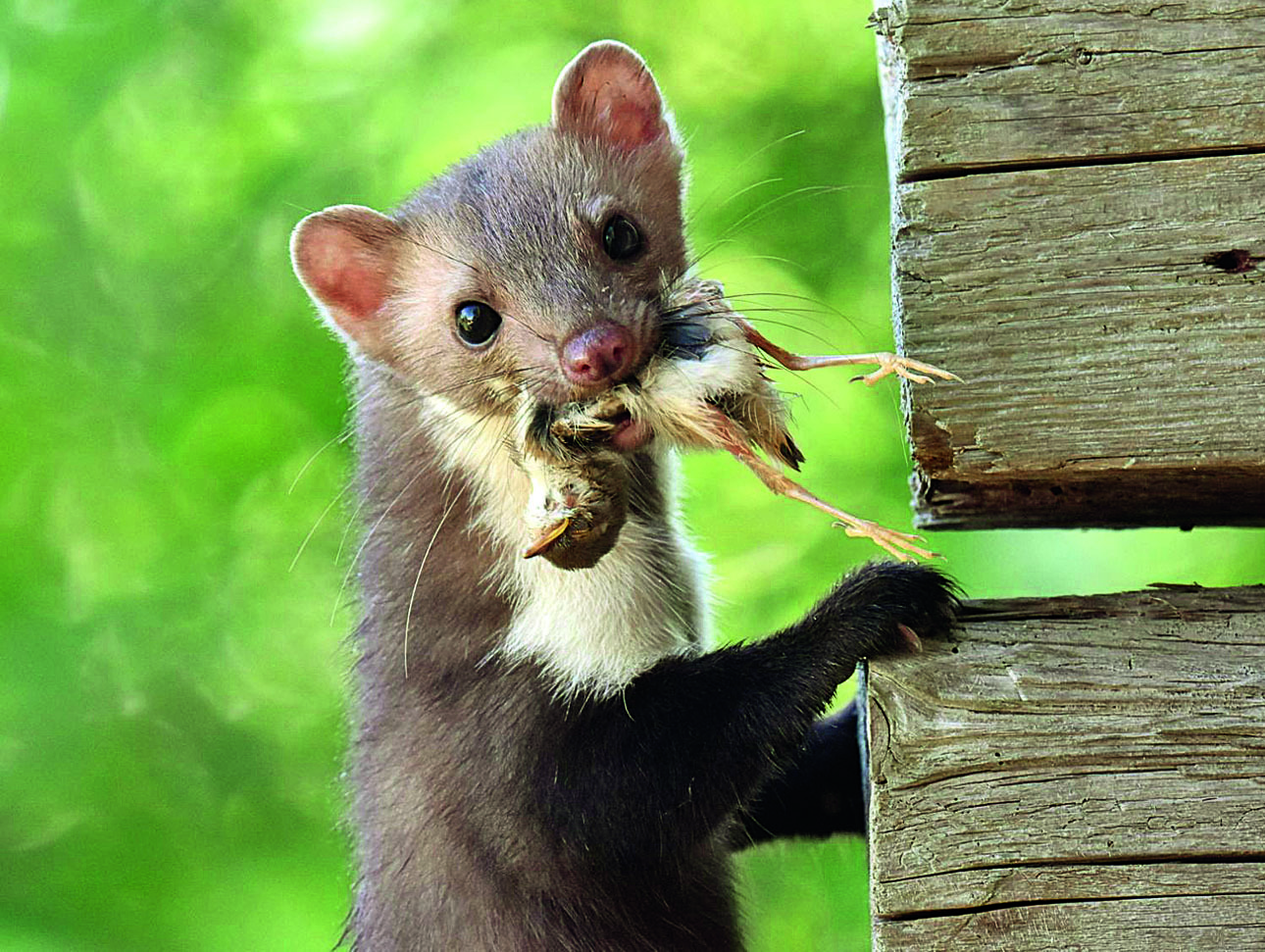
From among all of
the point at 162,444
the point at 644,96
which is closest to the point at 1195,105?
the point at 644,96

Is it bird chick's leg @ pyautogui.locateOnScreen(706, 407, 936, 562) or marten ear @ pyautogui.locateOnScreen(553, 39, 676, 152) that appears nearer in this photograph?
bird chick's leg @ pyautogui.locateOnScreen(706, 407, 936, 562)

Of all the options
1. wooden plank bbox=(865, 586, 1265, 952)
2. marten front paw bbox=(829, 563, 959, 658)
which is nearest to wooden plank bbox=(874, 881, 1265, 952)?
wooden plank bbox=(865, 586, 1265, 952)

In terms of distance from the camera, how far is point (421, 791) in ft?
7.82

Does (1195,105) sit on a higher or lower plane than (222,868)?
higher

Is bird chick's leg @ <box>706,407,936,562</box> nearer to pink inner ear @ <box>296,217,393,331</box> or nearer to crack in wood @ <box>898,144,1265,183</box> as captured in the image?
crack in wood @ <box>898,144,1265,183</box>

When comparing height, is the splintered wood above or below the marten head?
below

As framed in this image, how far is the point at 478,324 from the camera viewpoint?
2502 mm

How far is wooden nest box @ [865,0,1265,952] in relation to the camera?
6.10 feet

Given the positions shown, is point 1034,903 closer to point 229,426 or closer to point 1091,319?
point 1091,319

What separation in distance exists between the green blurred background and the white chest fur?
1.26 m

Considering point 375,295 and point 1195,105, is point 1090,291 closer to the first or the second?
point 1195,105

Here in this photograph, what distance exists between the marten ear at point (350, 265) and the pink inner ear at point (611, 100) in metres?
0.44

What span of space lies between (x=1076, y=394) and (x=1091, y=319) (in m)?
0.11

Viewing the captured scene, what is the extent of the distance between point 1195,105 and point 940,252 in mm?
423
